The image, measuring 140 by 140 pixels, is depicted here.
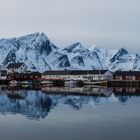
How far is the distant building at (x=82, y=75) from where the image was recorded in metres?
109

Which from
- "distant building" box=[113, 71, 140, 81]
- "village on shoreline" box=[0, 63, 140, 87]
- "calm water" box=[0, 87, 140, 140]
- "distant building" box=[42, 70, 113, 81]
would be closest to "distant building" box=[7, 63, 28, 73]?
"village on shoreline" box=[0, 63, 140, 87]

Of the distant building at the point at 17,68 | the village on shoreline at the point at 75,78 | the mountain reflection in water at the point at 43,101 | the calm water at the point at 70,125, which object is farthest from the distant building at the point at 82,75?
the calm water at the point at 70,125

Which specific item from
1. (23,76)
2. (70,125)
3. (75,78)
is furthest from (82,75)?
(70,125)

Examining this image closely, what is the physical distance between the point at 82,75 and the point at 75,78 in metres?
2.02

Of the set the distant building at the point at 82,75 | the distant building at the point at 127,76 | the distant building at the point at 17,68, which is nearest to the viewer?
the distant building at the point at 127,76

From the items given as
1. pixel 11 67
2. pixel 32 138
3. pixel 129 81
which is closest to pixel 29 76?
pixel 11 67

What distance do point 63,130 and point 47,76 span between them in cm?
9405

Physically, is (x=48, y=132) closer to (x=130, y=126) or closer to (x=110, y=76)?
(x=130, y=126)

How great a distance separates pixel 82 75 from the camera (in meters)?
113

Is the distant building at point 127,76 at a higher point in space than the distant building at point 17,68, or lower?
lower

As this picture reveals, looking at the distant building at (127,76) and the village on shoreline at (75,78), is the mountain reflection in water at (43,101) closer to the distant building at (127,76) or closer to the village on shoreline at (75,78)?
the village on shoreline at (75,78)

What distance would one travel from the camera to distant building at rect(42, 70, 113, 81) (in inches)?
4309

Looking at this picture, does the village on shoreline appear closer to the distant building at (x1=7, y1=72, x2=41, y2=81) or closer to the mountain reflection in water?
the distant building at (x1=7, y1=72, x2=41, y2=81)

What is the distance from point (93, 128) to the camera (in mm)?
24047
